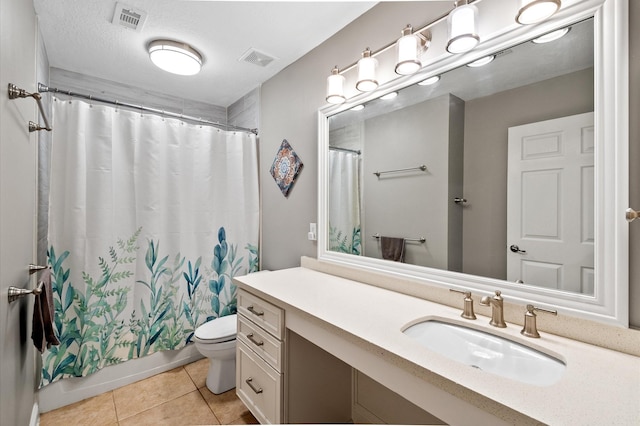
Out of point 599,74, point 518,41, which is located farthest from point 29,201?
point 599,74

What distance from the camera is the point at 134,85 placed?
247 centimetres

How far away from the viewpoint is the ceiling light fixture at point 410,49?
4.21 feet

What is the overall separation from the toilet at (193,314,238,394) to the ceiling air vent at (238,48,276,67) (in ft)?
6.54

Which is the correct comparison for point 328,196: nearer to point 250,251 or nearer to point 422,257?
point 422,257

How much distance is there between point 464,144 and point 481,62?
0.34 m

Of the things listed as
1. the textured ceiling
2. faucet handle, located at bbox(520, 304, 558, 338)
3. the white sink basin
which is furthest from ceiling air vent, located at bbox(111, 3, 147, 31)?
faucet handle, located at bbox(520, 304, 558, 338)

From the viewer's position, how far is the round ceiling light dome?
6.08ft

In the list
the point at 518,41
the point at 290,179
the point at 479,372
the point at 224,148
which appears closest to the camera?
the point at 479,372

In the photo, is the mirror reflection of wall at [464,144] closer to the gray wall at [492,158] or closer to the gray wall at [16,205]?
the gray wall at [492,158]

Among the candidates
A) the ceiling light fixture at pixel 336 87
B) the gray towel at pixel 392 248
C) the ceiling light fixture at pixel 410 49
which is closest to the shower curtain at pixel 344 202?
the gray towel at pixel 392 248

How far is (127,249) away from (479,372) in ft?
7.27

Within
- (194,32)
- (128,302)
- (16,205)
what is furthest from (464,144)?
(128,302)

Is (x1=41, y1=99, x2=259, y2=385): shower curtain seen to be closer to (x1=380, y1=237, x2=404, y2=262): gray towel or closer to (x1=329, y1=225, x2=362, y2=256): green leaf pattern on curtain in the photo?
(x1=329, y1=225, x2=362, y2=256): green leaf pattern on curtain

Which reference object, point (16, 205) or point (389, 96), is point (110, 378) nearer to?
point (16, 205)
